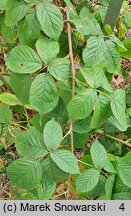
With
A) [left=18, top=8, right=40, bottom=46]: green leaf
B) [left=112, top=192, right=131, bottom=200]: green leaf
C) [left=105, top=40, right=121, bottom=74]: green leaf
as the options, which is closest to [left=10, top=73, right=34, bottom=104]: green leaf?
[left=18, top=8, right=40, bottom=46]: green leaf

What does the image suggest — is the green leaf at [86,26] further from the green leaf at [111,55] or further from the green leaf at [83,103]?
the green leaf at [83,103]

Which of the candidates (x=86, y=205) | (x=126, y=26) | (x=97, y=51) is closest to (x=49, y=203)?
(x=86, y=205)

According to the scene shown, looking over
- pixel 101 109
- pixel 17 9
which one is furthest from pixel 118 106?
pixel 17 9

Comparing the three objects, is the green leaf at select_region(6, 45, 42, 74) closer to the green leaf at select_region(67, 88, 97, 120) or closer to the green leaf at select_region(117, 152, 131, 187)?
the green leaf at select_region(67, 88, 97, 120)

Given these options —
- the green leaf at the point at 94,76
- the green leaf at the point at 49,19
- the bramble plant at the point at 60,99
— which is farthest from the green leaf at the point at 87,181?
the green leaf at the point at 49,19

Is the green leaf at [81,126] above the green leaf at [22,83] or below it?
below

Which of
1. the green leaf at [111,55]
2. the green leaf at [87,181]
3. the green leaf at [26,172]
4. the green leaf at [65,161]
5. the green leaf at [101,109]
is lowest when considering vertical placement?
the green leaf at [87,181]
